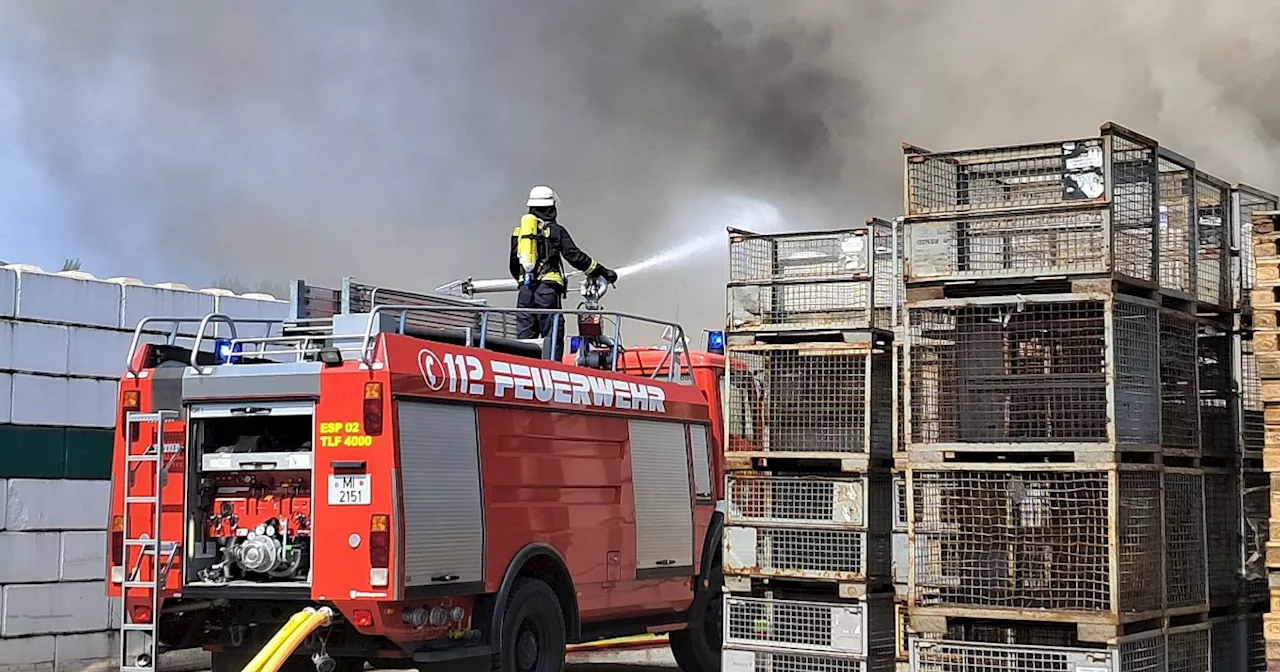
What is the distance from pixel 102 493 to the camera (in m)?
13.0

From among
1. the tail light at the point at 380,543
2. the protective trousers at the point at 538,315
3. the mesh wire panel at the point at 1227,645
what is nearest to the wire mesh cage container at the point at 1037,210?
the mesh wire panel at the point at 1227,645

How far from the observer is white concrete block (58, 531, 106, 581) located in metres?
12.6

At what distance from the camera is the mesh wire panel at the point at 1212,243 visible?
9.99m

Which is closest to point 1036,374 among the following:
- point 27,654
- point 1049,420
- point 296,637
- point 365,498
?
point 1049,420

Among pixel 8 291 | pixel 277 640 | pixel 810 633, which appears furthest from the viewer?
pixel 8 291

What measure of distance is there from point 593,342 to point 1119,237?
5.06 m

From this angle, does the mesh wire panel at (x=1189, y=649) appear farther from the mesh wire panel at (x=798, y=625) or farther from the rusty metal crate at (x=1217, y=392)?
the mesh wire panel at (x=798, y=625)

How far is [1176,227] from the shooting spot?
9.62 metres

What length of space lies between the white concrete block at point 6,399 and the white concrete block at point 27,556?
86cm

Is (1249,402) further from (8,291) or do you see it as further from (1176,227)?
(8,291)

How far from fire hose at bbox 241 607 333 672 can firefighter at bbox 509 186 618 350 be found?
362cm

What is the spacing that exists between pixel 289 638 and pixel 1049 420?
172 inches

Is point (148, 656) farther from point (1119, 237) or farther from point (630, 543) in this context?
point (1119, 237)

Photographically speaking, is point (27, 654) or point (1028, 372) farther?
point (27, 654)
